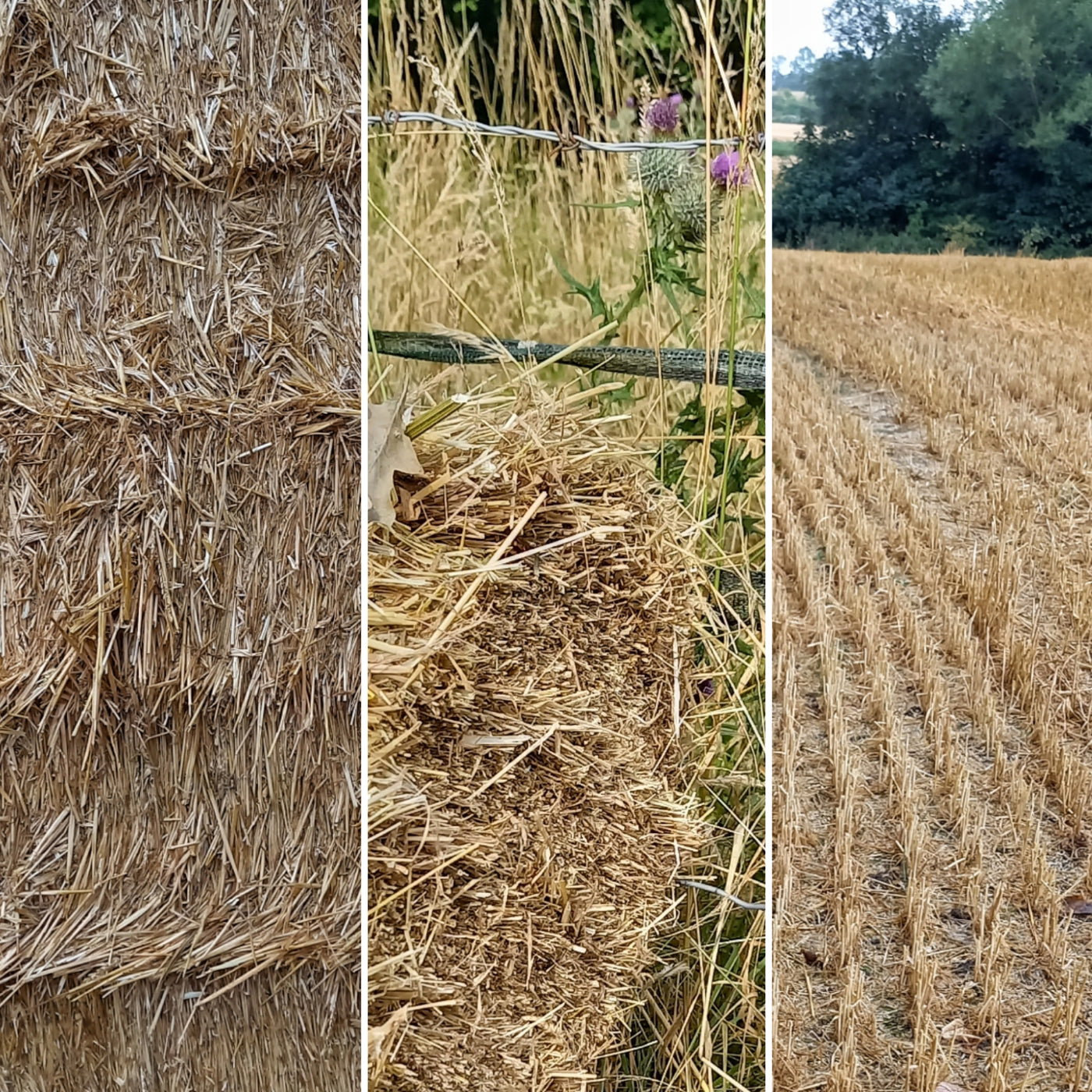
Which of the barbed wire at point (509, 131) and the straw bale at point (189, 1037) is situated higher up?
the barbed wire at point (509, 131)

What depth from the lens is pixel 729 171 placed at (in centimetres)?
169

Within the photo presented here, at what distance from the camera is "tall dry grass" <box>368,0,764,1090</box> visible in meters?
1.70

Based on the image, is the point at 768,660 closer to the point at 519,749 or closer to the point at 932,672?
the point at 932,672

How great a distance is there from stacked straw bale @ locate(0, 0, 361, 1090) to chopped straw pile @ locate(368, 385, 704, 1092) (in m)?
0.15

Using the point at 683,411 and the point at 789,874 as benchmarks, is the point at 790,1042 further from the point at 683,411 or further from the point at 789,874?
the point at 683,411

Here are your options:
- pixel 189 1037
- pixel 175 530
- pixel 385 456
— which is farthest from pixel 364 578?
pixel 189 1037

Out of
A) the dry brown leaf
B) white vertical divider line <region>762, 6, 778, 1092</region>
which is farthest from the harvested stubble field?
the dry brown leaf

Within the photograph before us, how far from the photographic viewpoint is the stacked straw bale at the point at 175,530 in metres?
1.78

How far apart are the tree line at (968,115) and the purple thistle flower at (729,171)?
0.11 meters

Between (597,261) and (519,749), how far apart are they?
873 mm

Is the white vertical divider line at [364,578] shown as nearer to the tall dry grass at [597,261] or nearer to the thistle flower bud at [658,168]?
the tall dry grass at [597,261]

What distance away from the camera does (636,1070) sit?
1800mm

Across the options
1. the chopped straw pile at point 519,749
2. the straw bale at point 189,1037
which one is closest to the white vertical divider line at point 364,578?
the chopped straw pile at point 519,749

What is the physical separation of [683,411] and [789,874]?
A: 841mm
